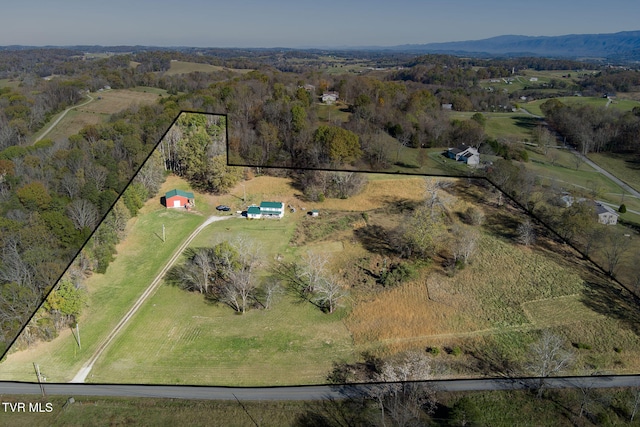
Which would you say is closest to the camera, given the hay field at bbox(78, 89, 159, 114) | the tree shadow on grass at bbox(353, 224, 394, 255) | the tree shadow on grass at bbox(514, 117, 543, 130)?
the tree shadow on grass at bbox(353, 224, 394, 255)

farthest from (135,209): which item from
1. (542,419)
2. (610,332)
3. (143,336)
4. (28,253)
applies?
(610,332)

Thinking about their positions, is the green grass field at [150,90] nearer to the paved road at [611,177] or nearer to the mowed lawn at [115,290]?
the mowed lawn at [115,290]

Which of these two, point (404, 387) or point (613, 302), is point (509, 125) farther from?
point (404, 387)

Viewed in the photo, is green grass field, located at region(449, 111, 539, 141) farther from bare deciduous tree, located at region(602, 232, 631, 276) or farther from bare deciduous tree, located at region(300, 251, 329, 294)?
bare deciduous tree, located at region(300, 251, 329, 294)

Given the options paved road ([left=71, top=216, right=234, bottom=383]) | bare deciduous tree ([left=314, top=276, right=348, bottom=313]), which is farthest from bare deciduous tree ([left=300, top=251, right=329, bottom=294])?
paved road ([left=71, top=216, right=234, bottom=383])

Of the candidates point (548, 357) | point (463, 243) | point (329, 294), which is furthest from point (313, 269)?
point (548, 357)

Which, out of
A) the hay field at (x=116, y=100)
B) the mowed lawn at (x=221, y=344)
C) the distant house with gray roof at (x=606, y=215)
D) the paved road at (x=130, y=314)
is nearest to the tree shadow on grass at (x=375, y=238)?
the mowed lawn at (x=221, y=344)

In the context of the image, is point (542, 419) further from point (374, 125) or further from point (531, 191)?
point (374, 125)
